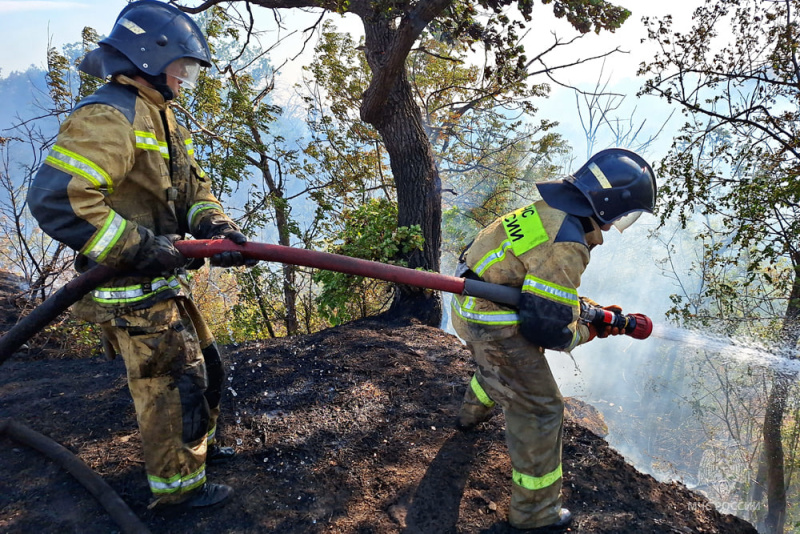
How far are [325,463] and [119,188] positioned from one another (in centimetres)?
212

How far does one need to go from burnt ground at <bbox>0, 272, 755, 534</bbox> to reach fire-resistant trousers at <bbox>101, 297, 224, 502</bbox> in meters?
0.27

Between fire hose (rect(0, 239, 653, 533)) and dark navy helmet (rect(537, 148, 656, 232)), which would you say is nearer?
fire hose (rect(0, 239, 653, 533))

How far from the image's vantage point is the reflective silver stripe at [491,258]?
253cm

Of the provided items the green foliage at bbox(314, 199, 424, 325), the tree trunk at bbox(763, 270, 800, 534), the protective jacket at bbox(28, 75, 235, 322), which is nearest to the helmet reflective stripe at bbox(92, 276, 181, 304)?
the protective jacket at bbox(28, 75, 235, 322)

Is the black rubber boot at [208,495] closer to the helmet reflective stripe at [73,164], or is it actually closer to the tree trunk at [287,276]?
the helmet reflective stripe at [73,164]

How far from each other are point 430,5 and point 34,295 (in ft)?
21.7

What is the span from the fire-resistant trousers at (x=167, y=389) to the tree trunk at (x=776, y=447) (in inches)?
261

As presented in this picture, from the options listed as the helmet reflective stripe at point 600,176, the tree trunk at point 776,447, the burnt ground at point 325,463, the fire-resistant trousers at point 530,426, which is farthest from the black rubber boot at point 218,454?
the tree trunk at point 776,447

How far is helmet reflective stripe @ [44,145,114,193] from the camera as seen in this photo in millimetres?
1840

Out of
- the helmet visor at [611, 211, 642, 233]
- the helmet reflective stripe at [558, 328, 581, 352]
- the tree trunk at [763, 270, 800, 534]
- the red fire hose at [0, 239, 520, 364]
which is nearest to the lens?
the red fire hose at [0, 239, 520, 364]

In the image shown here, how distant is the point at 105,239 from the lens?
1908 mm

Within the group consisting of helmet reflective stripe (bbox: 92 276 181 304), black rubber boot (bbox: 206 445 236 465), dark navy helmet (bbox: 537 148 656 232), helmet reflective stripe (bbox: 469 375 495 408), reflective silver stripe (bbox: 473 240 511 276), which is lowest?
black rubber boot (bbox: 206 445 236 465)

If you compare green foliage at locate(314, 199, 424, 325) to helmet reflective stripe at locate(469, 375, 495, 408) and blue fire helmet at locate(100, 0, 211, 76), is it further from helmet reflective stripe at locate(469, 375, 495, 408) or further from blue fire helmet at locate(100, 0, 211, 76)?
blue fire helmet at locate(100, 0, 211, 76)

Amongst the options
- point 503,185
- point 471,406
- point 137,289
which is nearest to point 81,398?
point 137,289
